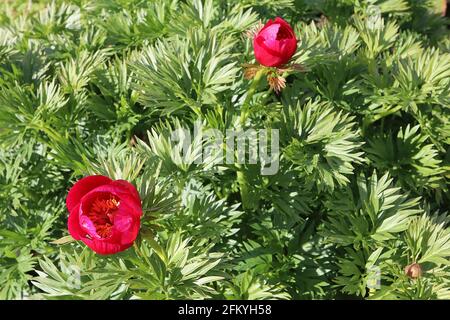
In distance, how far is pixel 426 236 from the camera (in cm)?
157

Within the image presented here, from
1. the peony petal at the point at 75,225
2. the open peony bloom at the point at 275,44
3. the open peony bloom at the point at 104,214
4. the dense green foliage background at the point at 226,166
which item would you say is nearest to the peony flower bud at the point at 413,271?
the dense green foliage background at the point at 226,166

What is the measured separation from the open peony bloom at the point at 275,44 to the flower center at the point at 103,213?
609 mm

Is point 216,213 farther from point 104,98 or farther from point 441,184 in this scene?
point 441,184

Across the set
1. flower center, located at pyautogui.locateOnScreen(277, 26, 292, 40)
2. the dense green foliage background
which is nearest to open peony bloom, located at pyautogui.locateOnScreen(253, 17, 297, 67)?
flower center, located at pyautogui.locateOnScreen(277, 26, 292, 40)

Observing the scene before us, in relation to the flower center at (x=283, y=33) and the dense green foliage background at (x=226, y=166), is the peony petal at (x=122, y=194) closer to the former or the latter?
the dense green foliage background at (x=226, y=166)

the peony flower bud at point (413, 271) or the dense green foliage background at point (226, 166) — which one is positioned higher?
the dense green foliage background at point (226, 166)

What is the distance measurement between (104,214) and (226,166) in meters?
0.70

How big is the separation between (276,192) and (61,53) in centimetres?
114

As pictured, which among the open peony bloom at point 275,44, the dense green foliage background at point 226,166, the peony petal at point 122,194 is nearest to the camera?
the peony petal at point 122,194

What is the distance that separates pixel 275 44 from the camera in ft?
4.55

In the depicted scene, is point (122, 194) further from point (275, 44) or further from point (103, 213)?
point (275, 44)

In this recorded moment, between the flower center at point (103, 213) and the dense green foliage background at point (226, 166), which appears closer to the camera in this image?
the flower center at point (103, 213)

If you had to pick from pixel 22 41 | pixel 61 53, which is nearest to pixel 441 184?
pixel 61 53

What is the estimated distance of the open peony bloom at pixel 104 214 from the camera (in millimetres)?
1094
